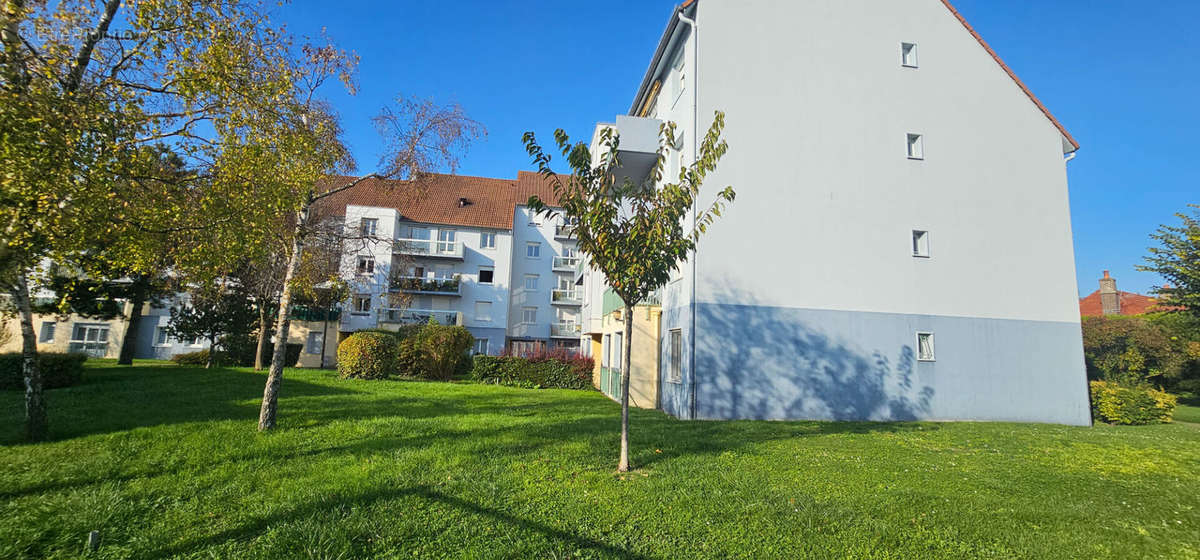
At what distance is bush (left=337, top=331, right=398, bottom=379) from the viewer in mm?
18062

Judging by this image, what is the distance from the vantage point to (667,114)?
50.0 ft

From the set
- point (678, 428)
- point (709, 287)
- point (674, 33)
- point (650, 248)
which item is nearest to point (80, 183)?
point (650, 248)

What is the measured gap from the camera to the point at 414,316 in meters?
35.4

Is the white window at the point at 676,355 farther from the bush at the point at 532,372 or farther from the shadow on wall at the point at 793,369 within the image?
the bush at the point at 532,372

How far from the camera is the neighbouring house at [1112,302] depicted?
116 feet

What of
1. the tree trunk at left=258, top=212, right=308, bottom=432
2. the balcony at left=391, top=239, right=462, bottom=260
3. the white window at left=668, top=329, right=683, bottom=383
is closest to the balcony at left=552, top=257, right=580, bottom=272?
the balcony at left=391, top=239, right=462, bottom=260

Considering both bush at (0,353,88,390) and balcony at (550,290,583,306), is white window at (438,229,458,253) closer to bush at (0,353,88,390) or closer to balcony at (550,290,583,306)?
balcony at (550,290,583,306)

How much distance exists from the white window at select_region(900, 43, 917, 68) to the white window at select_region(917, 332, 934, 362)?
7.11m

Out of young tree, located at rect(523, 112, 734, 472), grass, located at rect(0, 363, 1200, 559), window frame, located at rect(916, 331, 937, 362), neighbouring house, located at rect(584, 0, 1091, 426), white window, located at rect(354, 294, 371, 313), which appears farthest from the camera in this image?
white window, located at rect(354, 294, 371, 313)

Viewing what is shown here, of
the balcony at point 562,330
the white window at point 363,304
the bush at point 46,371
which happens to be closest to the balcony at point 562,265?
the balcony at point 562,330

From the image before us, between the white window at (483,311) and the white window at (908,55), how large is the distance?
1182 inches

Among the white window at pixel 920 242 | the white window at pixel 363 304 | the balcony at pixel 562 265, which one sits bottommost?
the white window at pixel 363 304

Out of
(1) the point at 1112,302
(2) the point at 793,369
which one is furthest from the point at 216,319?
(1) the point at 1112,302

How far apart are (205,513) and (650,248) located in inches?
216
